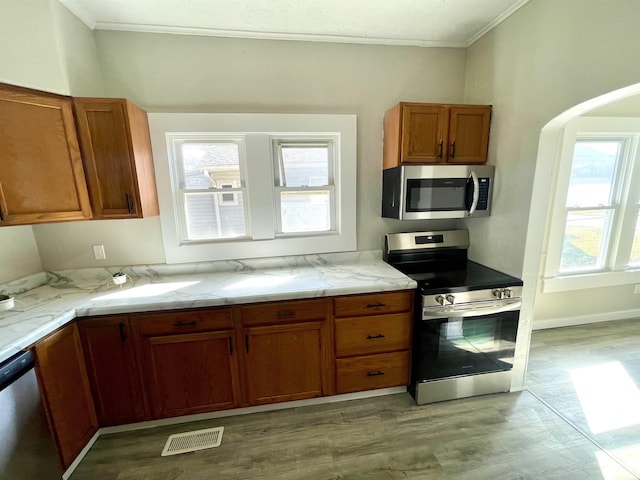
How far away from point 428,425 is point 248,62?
296 centimetres

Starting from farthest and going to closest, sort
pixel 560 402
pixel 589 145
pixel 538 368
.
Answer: pixel 589 145, pixel 538 368, pixel 560 402

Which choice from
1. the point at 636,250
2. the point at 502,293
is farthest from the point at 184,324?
the point at 636,250

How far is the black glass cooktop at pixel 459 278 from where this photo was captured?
181 centimetres

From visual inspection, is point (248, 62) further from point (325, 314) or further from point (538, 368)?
→ point (538, 368)

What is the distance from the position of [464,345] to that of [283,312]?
4.43 ft

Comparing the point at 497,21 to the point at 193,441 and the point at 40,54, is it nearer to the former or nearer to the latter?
the point at 40,54

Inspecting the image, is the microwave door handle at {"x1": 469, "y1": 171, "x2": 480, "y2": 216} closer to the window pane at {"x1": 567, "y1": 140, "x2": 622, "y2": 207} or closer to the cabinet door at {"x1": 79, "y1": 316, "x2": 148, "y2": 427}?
the window pane at {"x1": 567, "y1": 140, "x2": 622, "y2": 207}

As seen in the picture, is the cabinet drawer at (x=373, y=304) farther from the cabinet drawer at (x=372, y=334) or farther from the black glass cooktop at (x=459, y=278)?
the black glass cooktop at (x=459, y=278)

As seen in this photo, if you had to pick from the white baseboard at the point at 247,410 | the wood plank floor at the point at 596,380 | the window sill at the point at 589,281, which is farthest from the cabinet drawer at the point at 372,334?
the window sill at the point at 589,281

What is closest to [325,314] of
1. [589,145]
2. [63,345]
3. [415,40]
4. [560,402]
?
[63,345]

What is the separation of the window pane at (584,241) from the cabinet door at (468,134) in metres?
1.53

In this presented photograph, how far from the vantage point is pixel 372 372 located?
1.95 m

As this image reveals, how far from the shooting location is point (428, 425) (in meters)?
1.77

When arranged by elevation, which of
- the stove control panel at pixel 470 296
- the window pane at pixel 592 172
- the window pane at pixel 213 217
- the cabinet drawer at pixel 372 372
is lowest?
the cabinet drawer at pixel 372 372
